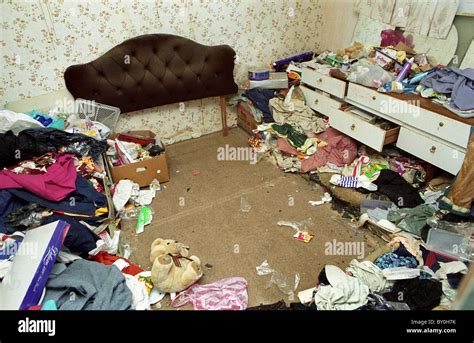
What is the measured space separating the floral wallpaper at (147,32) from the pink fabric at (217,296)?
1.82 m

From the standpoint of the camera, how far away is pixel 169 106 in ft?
9.92

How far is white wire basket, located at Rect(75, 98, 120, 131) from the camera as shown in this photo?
2.53 meters

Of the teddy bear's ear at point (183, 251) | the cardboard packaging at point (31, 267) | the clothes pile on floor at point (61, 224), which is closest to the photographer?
the cardboard packaging at point (31, 267)

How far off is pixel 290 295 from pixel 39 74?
245 cm

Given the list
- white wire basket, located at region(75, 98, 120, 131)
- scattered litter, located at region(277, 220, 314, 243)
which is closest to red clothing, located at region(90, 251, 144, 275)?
scattered litter, located at region(277, 220, 314, 243)

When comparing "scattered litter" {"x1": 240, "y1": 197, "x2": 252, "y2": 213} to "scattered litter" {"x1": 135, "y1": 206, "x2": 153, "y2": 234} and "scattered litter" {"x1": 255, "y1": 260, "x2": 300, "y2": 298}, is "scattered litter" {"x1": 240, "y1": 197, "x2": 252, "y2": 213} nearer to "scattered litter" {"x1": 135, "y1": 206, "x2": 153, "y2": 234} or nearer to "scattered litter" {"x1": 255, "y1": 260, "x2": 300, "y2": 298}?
"scattered litter" {"x1": 255, "y1": 260, "x2": 300, "y2": 298}

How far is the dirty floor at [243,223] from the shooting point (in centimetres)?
185

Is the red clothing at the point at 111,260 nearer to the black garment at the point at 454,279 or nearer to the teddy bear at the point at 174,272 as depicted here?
the teddy bear at the point at 174,272

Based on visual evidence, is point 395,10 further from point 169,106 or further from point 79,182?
point 79,182

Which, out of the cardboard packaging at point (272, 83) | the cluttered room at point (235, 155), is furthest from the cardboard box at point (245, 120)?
the cardboard packaging at point (272, 83)

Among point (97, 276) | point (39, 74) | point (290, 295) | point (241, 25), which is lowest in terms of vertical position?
point (290, 295)

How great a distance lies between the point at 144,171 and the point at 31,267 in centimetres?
120
